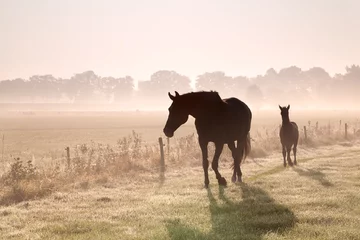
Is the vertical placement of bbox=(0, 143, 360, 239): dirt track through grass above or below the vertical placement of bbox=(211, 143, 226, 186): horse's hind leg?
below

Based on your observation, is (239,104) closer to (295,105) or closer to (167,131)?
(167,131)

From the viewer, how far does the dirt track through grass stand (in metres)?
7.07

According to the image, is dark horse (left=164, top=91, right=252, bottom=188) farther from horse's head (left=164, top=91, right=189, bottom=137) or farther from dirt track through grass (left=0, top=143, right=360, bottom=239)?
dirt track through grass (left=0, top=143, right=360, bottom=239)

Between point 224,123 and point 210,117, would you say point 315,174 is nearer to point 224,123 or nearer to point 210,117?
point 224,123

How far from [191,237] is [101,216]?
9.43 ft

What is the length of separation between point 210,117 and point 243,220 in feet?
A: 12.6

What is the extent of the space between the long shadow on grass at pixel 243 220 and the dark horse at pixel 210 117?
1.92 meters

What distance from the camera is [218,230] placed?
709 centimetres

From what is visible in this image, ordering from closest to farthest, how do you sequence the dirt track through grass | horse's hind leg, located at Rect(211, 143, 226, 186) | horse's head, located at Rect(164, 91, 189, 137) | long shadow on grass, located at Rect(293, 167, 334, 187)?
the dirt track through grass < horse's head, located at Rect(164, 91, 189, 137) < horse's hind leg, located at Rect(211, 143, 226, 186) < long shadow on grass, located at Rect(293, 167, 334, 187)

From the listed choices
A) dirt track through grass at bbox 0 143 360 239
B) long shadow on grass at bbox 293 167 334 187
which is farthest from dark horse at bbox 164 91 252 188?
long shadow on grass at bbox 293 167 334 187

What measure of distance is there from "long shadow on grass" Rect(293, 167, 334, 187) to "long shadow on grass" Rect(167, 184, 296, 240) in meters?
3.02

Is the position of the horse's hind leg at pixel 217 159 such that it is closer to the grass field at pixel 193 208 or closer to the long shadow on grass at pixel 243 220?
the grass field at pixel 193 208

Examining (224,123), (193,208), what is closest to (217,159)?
(224,123)

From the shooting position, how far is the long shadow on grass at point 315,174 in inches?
467
